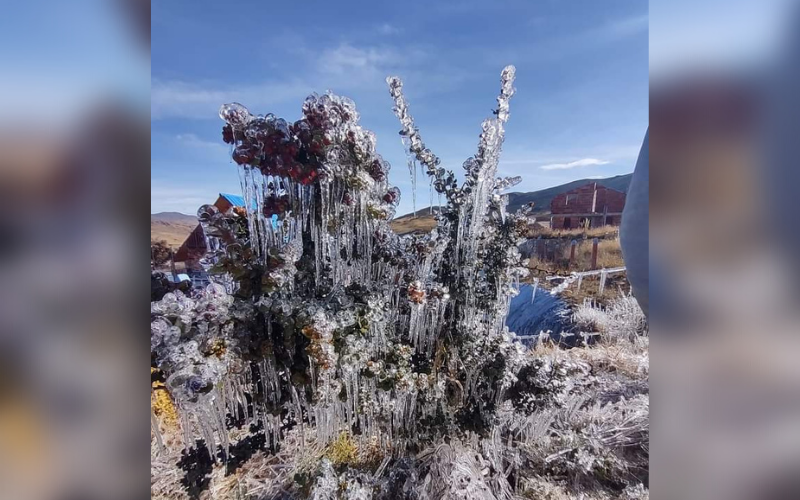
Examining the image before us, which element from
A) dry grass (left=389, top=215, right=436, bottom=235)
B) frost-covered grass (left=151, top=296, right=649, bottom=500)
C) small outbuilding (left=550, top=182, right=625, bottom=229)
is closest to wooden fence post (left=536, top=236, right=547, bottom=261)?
small outbuilding (left=550, top=182, right=625, bottom=229)

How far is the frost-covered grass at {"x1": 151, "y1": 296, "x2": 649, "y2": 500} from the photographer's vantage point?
4.41ft

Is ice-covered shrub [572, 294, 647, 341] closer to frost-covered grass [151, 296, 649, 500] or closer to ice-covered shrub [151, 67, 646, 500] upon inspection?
frost-covered grass [151, 296, 649, 500]

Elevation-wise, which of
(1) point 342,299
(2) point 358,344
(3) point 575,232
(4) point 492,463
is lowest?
(4) point 492,463

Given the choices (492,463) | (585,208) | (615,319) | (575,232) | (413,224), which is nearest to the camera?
(492,463)

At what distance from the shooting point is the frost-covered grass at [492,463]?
4.41ft

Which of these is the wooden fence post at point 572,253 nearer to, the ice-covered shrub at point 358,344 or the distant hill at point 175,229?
the ice-covered shrub at point 358,344

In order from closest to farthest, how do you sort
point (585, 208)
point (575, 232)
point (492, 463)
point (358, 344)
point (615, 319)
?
point (358, 344) < point (492, 463) < point (615, 319) < point (585, 208) < point (575, 232)

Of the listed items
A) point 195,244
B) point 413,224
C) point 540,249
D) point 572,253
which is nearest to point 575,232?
point 572,253

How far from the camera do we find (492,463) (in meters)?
1.50

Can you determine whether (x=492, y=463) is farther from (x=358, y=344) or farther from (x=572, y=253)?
(x=572, y=253)

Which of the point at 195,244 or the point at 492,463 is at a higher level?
the point at 195,244

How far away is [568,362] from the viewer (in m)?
1.53

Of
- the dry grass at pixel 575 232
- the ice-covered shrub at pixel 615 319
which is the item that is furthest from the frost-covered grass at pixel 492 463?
the dry grass at pixel 575 232
